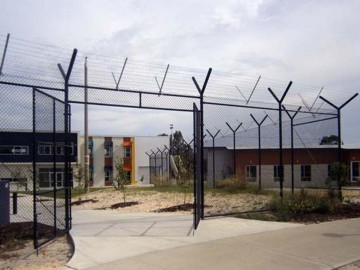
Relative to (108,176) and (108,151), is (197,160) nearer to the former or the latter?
(108,176)

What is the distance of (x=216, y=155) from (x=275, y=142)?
13.7 ft

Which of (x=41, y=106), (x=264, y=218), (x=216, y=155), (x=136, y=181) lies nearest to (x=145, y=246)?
(x=41, y=106)

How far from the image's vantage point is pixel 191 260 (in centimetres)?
746

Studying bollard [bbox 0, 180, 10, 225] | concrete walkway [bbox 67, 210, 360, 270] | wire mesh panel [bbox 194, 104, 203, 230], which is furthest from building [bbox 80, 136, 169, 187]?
concrete walkway [bbox 67, 210, 360, 270]

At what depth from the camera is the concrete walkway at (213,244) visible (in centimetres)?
730

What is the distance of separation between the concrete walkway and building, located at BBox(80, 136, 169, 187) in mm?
49960

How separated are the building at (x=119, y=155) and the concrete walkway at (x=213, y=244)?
4996cm

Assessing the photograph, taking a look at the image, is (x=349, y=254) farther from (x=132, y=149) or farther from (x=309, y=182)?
(x=132, y=149)

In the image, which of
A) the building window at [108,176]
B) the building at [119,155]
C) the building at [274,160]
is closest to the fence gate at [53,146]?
the building at [274,160]

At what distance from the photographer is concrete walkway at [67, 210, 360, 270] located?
7297 millimetres

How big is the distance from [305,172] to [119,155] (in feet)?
115

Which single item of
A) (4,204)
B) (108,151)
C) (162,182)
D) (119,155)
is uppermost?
(108,151)

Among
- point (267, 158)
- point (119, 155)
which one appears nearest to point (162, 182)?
point (267, 158)

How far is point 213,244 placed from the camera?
8836 millimetres
